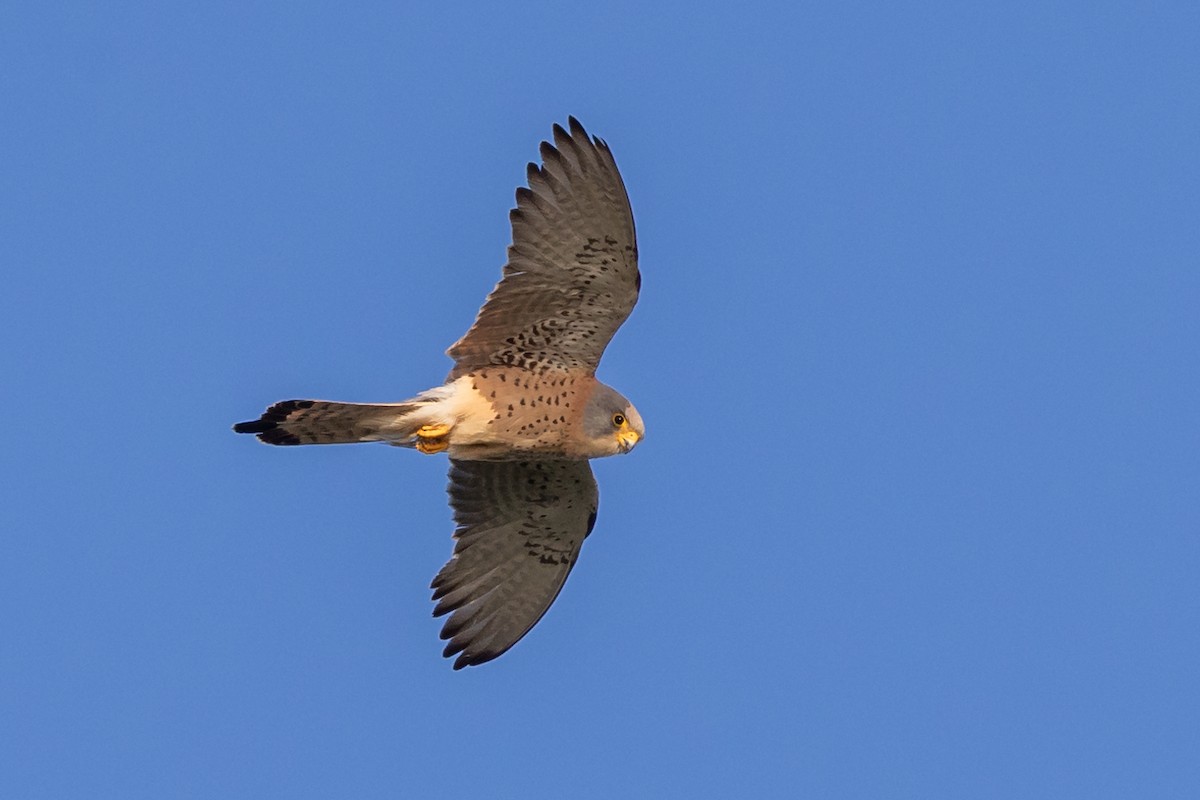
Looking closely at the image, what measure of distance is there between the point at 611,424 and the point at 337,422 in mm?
1673

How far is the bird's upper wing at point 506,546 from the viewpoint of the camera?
1226cm

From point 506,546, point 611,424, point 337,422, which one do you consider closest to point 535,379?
point 611,424

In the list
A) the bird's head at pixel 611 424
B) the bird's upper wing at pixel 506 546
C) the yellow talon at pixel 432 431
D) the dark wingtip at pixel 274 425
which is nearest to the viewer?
the dark wingtip at pixel 274 425

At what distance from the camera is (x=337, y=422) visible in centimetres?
1102

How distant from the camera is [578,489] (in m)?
12.3

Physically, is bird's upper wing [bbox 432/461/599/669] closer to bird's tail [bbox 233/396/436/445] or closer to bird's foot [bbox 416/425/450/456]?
bird's foot [bbox 416/425/450/456]

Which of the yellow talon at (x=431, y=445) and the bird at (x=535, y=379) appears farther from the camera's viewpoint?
the yellow talon at (x=431, y=445)

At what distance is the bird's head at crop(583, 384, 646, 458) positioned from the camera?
11.4 meters

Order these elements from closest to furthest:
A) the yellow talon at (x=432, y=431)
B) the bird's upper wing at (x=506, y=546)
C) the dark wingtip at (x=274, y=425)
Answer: the dark wingtip at (x=274, y=425)
the yellow talon at (x=432, y=431)
the bird's upper wing at (x=506, y=546)

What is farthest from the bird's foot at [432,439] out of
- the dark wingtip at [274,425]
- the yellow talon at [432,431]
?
the dark wingtip at [274,425]

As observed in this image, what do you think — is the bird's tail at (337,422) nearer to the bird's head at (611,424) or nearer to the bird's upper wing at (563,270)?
the bird's upper wing at (563,270)

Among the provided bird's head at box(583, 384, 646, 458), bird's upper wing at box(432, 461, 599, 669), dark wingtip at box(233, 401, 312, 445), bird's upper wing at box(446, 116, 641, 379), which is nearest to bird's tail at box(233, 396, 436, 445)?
dark wingtip at box(233, 401, 312, 445)

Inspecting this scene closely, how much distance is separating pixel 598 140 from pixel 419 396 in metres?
1.89

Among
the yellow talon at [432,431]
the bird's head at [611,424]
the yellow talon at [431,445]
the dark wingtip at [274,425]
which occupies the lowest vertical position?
the dark wingtip at [274,425]
